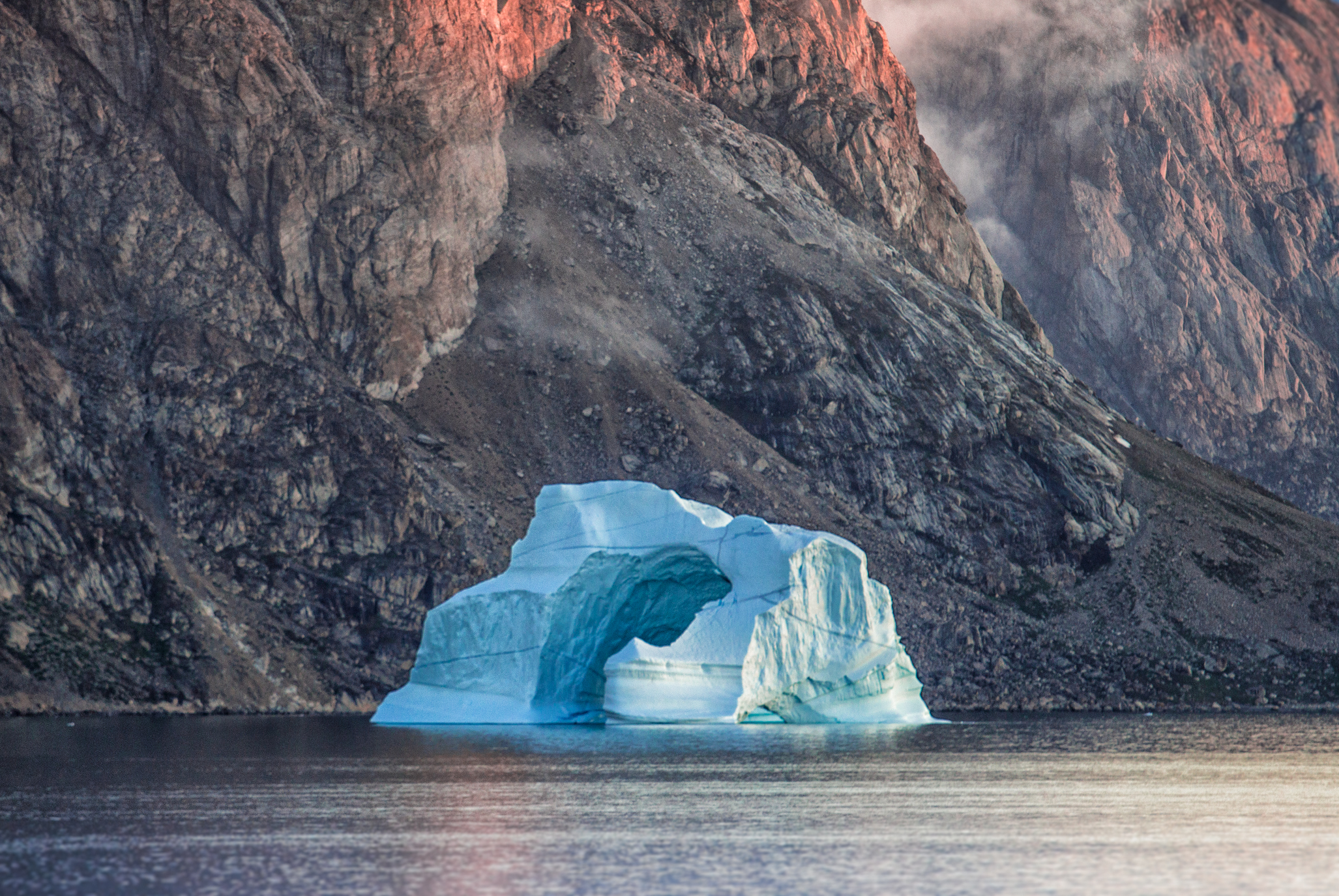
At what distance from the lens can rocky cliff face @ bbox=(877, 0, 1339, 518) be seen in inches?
7008

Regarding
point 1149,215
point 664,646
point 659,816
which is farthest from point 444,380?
point 1149,215

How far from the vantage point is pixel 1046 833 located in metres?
32.8

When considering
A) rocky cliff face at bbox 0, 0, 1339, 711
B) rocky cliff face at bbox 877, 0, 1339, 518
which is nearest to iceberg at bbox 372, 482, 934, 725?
rocky cliff face at bbox 0, 0, 1339, 711

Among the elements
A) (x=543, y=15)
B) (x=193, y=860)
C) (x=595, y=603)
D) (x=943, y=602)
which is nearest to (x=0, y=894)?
(x=193, y=860)

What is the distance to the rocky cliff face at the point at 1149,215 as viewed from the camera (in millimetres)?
178000

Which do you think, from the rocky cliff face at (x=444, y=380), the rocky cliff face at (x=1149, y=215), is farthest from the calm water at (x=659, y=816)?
the rocky cliff face at (x=1149, y=215)

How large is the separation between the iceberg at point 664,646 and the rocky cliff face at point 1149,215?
120m

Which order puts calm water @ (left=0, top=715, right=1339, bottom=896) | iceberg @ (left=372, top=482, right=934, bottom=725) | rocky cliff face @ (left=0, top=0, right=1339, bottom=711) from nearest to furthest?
calm water @ (left=0, top=715, right=1339, bottom=896) < iceberg @ (left=372, top=482, right=934, bottom=725) < rocky cliff face @ (left=0, top=0, right=1339, bottom=711)

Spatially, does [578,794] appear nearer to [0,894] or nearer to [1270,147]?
[0,894]

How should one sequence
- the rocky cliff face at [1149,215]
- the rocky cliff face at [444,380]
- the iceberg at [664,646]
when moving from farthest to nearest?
the rocky cliff face at [1149,215] → the rocky cliff face at [444,380] → the iceberg at [664,646]

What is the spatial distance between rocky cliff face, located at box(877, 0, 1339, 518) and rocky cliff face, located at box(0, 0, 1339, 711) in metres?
51.4

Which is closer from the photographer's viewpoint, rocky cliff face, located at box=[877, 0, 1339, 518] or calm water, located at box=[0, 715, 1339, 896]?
calm water, located at box=[0, 715, 1339, 896]

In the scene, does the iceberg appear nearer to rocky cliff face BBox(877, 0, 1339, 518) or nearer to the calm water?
the calm water

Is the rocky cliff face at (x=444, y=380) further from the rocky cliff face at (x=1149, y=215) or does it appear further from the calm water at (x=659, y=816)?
the rocky cliff face at (x=1149, y=215)
